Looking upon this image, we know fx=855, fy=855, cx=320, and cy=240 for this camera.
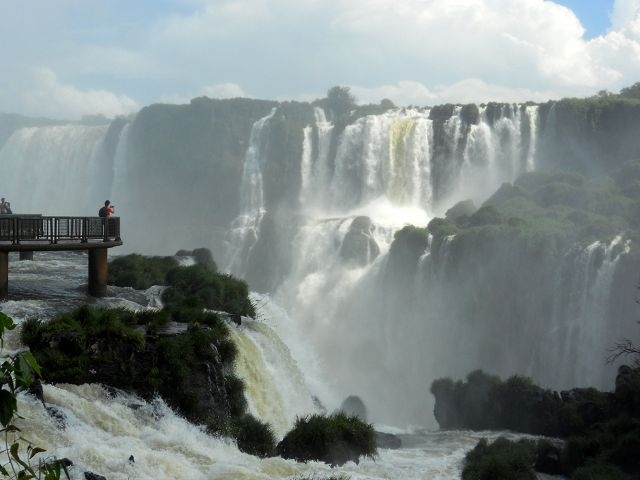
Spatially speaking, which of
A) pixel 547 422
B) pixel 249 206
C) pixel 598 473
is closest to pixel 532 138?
pixel 249 206

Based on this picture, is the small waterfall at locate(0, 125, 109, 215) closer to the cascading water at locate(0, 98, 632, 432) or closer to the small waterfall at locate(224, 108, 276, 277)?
the cascading water at locate(0, 98, 632, 432)

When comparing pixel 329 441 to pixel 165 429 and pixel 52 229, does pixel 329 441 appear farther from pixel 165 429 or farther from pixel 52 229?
pixel 52 229

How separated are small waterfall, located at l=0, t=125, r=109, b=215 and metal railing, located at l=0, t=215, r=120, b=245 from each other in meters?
48.0

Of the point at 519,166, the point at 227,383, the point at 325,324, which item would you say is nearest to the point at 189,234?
the point at 325,324

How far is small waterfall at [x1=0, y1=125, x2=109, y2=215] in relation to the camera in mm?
73375

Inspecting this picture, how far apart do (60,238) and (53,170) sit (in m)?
51.4

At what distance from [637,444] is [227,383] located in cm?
1034

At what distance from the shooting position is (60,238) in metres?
25.1

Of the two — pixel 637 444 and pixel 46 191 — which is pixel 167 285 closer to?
pixel 637 444

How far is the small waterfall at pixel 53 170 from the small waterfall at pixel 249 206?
14744mm

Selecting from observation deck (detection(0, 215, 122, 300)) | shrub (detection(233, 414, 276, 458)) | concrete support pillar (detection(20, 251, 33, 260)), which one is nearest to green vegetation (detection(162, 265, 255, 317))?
observation deck (detection(0, 215, 122, 300))

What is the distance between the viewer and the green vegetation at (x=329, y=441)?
60.8 ft

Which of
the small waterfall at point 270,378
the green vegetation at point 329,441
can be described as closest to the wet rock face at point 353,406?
the small waterfall at point 270,378

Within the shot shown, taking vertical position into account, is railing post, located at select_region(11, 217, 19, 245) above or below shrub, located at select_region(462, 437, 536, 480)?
above
